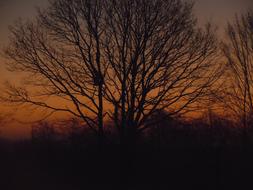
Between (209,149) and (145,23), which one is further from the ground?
(145,23)

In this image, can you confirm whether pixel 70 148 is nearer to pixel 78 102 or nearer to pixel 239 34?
pixel 78 102

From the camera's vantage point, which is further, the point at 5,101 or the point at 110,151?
the point at 110,151

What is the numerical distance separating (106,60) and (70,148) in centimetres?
666

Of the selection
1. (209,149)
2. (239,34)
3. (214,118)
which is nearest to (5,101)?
(209,149)

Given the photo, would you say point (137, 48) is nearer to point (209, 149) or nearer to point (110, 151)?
point (110, 151)

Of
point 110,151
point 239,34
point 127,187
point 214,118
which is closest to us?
point 127,187

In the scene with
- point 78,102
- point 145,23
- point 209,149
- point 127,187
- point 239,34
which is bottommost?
point 127,187

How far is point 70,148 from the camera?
2011cm

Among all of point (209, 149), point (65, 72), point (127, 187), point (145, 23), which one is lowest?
point (127, 187)

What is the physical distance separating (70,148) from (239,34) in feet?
43.4

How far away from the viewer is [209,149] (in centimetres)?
1809

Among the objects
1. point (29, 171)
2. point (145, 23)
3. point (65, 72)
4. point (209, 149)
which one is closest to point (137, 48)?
point (145, 23)

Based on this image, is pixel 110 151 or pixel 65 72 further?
pixel 110 151

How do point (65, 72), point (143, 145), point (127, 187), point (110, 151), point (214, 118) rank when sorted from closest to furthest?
point (127, 187) → point (65, 72) → point (110, 151) → point (143, 145) → point (214, 118)
